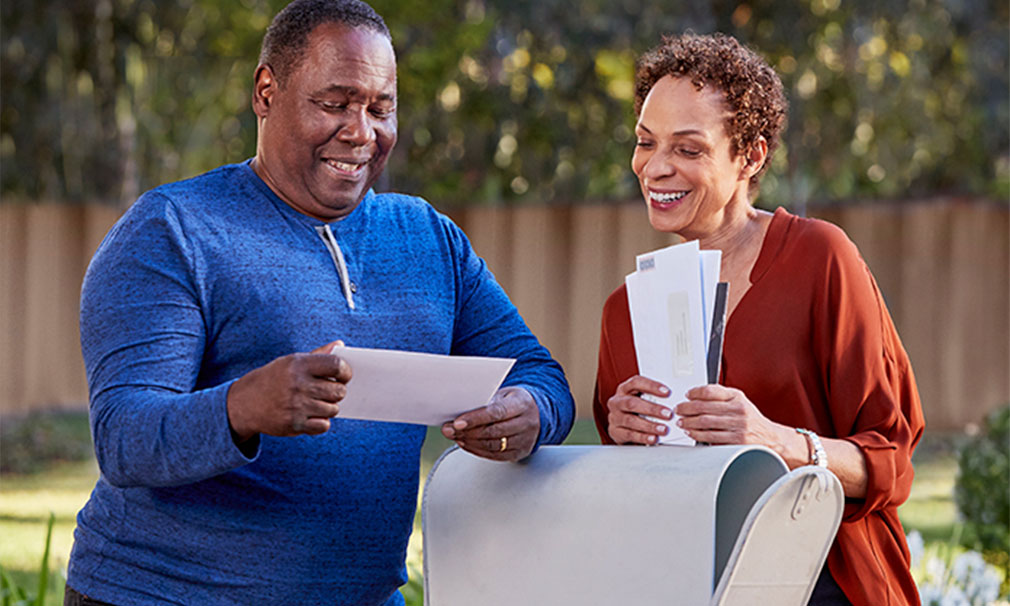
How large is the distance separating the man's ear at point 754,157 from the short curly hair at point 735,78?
0.04 feet

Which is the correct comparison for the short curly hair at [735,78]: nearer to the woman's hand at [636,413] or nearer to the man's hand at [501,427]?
the woman's hand at [636,413]

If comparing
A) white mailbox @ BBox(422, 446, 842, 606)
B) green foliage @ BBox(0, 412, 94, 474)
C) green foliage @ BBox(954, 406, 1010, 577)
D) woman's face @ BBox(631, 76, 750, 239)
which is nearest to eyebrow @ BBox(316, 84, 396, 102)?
woman's face @ BBox(631, 76, 750, 239)

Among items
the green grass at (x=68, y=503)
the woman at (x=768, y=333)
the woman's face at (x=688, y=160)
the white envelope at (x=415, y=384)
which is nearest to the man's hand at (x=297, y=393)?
the white envelope at (x=415, y=384)

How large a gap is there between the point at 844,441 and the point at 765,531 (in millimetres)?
371

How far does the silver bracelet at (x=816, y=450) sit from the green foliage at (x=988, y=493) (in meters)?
4.49

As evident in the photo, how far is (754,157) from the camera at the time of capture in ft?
9.36

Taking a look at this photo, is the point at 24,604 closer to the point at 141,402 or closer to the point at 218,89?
the point at 141,402

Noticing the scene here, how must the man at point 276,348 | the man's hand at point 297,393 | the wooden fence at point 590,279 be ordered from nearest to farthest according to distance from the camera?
the man's hand at point 297,393, the man at point 276,348, the wooden fence at point 590,279

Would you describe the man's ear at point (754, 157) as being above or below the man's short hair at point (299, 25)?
below

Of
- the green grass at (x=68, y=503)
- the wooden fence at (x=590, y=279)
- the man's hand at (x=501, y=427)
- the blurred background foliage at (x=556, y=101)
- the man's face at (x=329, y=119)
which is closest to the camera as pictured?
the man's hand at (x=501, y=427)

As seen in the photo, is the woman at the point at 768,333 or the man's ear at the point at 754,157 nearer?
the woman at the point at 768,333

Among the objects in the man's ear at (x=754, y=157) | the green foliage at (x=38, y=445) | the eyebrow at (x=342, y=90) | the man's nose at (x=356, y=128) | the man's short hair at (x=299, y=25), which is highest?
the man's short hair at (x=299, y=25)

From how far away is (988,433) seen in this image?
24.1ft

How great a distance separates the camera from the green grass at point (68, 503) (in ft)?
24.2
